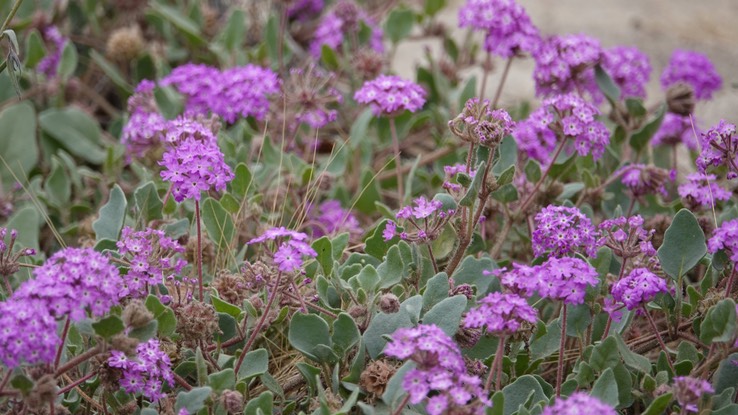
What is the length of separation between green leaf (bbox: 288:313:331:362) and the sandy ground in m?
2.57

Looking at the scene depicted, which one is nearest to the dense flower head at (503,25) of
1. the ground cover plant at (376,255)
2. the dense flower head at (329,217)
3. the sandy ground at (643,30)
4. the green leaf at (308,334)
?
the ground cover plant at (376,255)

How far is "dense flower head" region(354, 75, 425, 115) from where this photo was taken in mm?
2828

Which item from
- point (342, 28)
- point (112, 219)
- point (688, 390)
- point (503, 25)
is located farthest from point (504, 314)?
point (342, 28)

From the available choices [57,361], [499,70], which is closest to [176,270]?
[57,361]

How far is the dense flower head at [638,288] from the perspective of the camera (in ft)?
7.39

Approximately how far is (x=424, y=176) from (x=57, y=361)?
1.84 m

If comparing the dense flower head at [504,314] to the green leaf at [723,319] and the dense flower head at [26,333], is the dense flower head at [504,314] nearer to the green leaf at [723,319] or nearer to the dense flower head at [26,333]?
the green leaf at [723,319]

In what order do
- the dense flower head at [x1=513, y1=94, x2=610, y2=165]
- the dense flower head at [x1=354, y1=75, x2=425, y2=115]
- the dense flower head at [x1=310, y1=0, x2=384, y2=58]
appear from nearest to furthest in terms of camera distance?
the dense flower head at [x1=513, y1=94, x2=610, y2=165], the dense flower head at [x1=354, y1=75, x2=425, y2=115], the dense flower head at [x1=310, y1=0, x2=384, y2=58]

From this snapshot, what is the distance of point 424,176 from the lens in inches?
140

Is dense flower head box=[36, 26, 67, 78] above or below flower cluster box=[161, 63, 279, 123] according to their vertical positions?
below

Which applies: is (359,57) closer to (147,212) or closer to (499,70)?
(147,212)

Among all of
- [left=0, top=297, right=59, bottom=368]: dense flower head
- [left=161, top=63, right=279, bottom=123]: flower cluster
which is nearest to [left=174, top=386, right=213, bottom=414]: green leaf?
[left=0, top=297, right=59, bottom=368]: dense flower head

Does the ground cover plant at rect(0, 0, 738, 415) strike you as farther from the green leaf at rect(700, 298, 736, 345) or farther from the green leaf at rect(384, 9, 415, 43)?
the green leaf at rect(384, 9, 415, 43)

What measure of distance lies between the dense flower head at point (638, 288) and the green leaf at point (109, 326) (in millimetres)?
1205
